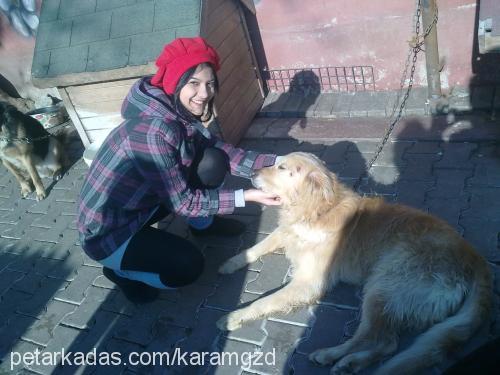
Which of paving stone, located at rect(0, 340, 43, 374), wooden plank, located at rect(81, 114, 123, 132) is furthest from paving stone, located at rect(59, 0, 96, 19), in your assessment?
paving stone, located at rect(0, 340, 43, 374)

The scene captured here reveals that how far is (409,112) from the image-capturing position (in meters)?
4.34

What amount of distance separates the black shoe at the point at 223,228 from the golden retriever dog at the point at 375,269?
524mm

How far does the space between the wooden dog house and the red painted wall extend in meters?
0.39

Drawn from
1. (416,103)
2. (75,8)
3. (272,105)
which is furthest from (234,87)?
(416,103)

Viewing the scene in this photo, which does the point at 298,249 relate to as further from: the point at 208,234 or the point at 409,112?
the point at 409,112

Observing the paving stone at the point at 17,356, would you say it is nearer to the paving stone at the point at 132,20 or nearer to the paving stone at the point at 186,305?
the paving stone at the point at 186,305

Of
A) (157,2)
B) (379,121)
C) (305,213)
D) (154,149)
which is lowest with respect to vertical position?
(379,121)

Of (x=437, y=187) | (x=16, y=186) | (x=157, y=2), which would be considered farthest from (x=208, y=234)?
(x=16, y=186)

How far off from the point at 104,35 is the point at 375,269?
11.0 feet

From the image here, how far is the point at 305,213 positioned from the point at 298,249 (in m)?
0.32

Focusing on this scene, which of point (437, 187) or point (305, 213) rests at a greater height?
point (305, 213)

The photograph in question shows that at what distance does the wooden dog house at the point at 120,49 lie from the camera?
3854mm

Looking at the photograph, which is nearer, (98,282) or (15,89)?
(98,282)

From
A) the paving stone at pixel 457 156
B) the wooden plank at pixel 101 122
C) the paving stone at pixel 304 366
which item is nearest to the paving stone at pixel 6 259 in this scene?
the wooden plank at pixel 101 122
